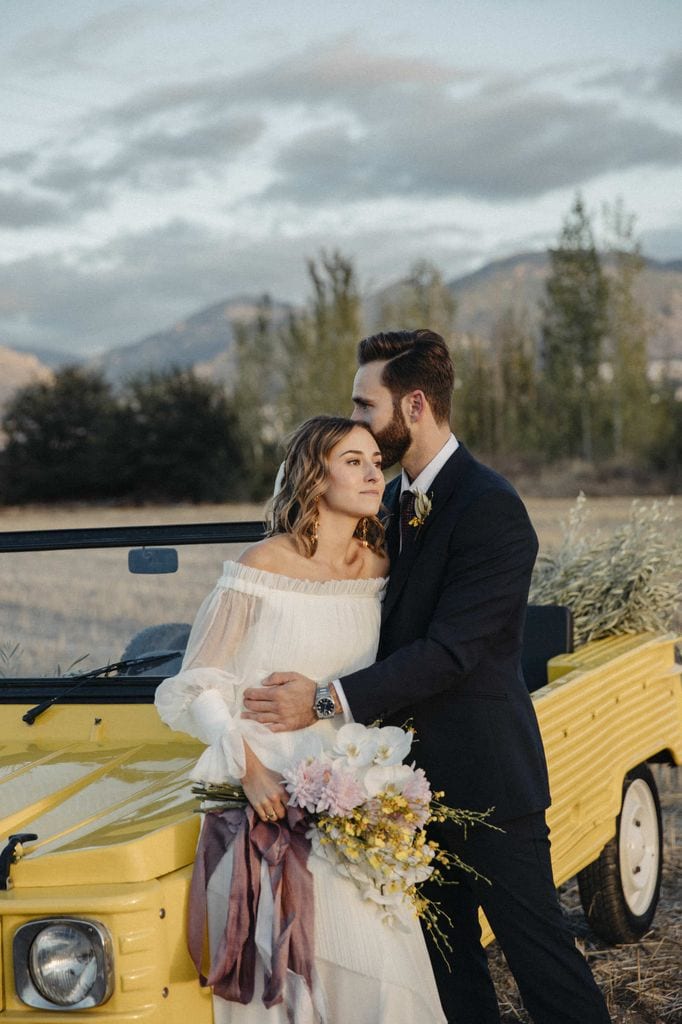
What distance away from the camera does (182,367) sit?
40.7 meters

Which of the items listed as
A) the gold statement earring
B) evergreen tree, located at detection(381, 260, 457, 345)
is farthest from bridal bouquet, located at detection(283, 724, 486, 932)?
evergreen tree, located at detection(381, 260, 457, 345)

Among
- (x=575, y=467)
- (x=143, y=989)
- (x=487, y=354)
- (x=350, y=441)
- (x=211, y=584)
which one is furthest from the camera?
(x=487, y=354)

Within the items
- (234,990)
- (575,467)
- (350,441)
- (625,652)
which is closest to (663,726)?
(625,652)

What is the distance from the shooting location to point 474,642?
3070 millimetres

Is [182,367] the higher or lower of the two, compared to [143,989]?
higher

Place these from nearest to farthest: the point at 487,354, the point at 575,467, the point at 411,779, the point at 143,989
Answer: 1. the point at 143,989
2. the point at 411,779
3. the point at 575,467
4. the point at 487,354

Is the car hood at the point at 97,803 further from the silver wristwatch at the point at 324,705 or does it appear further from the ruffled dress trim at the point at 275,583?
the ruffled dress trim at the point at 275,583

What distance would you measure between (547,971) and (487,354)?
135 feet

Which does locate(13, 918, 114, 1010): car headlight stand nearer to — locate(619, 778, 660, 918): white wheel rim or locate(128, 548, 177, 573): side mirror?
locate(128, 548, 177, 573): side mirror

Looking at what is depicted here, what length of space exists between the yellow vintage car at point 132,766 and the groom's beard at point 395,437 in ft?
2.63

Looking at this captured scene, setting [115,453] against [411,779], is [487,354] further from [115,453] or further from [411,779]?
[411,779]

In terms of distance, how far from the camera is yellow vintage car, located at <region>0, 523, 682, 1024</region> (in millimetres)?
2490

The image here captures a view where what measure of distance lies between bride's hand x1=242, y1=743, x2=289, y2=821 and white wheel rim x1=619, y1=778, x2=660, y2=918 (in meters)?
2.53

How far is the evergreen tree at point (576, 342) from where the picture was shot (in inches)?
1543
